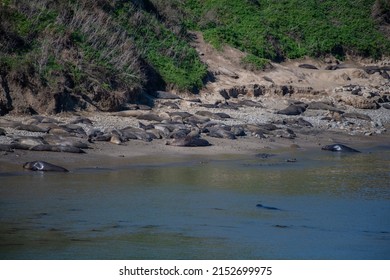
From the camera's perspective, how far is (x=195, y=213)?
10.3 metres

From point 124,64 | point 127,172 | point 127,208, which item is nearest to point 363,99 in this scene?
point 124,64

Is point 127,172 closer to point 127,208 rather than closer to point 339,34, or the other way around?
point 127,208

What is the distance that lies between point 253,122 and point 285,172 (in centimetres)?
540

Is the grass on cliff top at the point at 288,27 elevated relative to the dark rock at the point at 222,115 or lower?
elevated

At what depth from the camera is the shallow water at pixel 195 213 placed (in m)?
8.53

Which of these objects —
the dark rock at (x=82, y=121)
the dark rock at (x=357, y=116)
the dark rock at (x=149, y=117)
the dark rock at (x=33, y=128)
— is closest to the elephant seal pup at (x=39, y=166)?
the dark rock at (x=33, y=128)

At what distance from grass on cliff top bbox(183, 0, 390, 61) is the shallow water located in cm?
1265

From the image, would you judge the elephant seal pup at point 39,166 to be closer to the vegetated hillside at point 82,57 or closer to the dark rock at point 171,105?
the vegetated hillside at point 82,57

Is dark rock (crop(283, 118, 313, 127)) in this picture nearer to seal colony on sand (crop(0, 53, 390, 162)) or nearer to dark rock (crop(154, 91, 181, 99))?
seal colony on sand (crop(0, 53, 390, 162))

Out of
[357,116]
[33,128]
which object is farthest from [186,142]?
[357,116]

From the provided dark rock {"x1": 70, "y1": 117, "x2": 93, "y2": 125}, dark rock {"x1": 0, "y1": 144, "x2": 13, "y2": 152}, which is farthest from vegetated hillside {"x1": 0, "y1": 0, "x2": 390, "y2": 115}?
dark rock {"x1": 0, "y1": 144, "x2": 13, "y2": 152}

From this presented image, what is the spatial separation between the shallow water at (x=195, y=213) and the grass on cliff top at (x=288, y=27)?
12.7 meters

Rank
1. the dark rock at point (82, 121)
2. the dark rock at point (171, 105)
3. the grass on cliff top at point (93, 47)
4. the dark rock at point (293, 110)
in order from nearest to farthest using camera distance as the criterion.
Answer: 1. the dark rock at point (82, 121)
2. the grass on cliff top at point (93, 47)
3. the dark rock at point (171, 105)
4. the dark rock at point (293, 110)

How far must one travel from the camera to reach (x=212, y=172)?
1377 centimetres
